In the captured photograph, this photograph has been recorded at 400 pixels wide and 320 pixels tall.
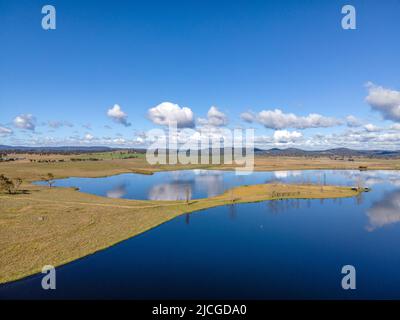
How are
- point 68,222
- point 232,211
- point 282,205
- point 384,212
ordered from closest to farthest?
point 68,222 → point 232,211 → point 384,212 → point 282,205

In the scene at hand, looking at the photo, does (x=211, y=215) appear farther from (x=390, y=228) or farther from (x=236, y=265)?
(x=390, y=228)

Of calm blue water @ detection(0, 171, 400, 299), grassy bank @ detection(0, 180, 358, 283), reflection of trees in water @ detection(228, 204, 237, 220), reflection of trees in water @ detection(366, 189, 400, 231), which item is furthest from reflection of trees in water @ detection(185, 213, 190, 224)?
reflection of trees in water @ detection(366, 189, 400, 231)

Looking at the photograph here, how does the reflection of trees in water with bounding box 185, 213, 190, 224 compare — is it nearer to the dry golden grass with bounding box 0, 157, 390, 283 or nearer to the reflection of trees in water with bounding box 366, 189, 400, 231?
the dry golden grass with bounding box 0, 157, 390, 283

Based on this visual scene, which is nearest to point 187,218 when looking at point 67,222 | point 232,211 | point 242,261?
point 232,211

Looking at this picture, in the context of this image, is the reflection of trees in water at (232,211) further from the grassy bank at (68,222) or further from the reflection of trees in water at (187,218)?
the reflection of trees in water at (187,218)

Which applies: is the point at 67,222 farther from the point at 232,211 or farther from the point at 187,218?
the point at 232,211
